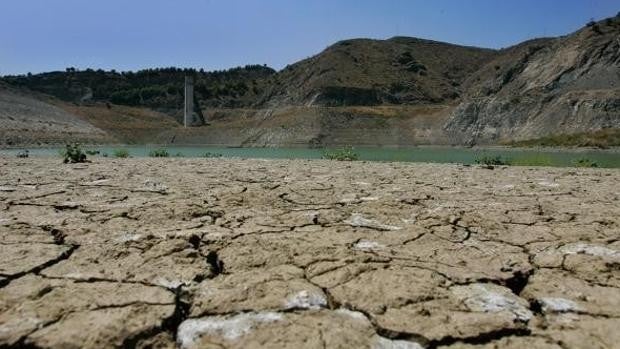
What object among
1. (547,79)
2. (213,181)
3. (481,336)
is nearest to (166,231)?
(481,336)

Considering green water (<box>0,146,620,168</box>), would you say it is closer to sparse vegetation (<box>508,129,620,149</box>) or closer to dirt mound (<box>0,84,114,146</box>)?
sparse vegetation (<box>508,129,620,149</box>)

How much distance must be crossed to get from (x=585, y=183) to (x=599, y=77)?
4896cm

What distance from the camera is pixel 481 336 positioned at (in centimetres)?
222

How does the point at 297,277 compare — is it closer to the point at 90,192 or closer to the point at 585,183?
the point at 90,192

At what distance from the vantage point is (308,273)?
296cm

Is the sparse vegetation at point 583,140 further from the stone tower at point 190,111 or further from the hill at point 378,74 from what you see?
the stone tower at point 190,111

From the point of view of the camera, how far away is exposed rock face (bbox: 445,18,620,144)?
1731 inches

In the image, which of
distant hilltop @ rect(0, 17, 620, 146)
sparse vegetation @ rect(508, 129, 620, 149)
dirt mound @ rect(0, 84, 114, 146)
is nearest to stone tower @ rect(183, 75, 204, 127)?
distant hilltop @ rect(0, 17, 620, 146)

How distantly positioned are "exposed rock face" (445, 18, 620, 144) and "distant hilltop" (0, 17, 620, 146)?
0.12 meters

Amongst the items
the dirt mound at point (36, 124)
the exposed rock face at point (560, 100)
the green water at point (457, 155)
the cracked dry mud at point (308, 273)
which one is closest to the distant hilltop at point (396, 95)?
the exposed rock face at point (560, 100)

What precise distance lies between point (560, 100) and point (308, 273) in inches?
2002

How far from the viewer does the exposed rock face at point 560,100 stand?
44.0 metres

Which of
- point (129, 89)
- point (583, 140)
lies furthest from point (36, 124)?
point (129, 89)

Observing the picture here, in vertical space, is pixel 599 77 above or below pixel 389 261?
above
